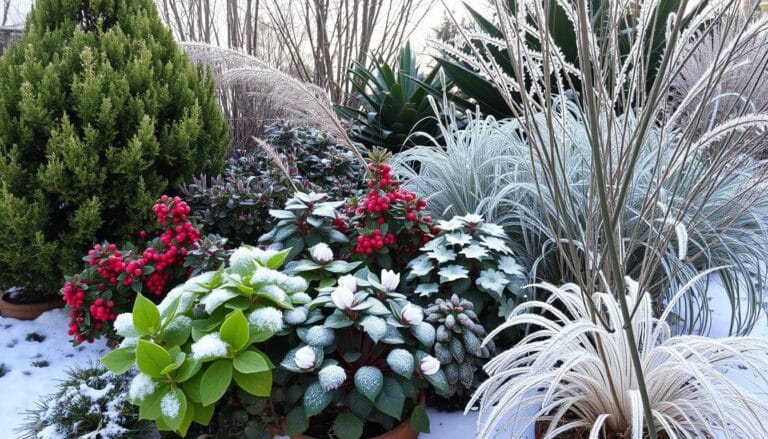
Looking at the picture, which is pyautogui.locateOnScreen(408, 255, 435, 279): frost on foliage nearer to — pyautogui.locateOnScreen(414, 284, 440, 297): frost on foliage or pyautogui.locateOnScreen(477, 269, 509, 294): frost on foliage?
pyautogui.locateOnScreen(414, 284, 440, 297): frost on foliage

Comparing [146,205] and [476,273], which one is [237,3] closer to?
[146,205]

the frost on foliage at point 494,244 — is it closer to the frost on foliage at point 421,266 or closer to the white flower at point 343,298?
the frost on foliage at point 421,266

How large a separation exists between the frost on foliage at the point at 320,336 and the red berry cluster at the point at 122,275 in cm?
66

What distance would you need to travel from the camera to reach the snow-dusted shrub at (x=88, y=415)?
1558 millimetres

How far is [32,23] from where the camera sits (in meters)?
2.53

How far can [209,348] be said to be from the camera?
1.35 meters

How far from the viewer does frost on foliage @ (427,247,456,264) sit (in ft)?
5.90

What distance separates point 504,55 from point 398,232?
6.30 feet

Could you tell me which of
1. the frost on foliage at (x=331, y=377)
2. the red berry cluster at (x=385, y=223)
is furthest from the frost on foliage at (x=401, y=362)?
the red berry cluster at (x=385, y=223)

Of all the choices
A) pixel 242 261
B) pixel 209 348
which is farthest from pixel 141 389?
pixel 242 261

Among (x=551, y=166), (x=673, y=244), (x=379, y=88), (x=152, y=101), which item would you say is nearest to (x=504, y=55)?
(x=379, y=88)

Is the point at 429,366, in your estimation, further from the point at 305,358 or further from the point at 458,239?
the point at 458,239

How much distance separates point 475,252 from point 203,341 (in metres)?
0.87

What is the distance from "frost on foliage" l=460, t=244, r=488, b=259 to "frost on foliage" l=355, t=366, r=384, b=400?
52 cm
